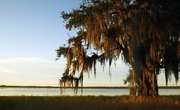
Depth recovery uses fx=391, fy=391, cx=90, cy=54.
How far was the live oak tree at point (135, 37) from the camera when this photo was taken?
1833 cm

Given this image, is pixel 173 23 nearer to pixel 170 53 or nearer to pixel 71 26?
pixel 170 53

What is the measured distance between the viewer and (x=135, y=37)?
18.7 metres

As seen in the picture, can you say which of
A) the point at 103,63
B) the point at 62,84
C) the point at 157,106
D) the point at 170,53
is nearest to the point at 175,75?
the point at 170,53

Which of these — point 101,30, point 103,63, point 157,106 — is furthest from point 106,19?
point 157,106

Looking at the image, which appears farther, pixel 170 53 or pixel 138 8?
pixel 170 53

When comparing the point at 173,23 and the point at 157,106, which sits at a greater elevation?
the point at 173,23

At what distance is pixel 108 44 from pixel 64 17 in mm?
5588

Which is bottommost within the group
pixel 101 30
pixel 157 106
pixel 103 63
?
A: pixel 157 106

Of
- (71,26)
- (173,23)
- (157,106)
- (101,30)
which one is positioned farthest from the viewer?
(71,26)

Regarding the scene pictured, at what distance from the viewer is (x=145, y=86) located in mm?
19984

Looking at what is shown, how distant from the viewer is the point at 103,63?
2117 centimetres

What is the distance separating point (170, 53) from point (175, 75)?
1.34 m

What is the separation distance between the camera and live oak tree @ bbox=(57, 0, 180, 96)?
18328mm

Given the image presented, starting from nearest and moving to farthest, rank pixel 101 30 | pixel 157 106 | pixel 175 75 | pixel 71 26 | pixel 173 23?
pixel 157 106 < pixel 173 23 < pixel 101 30 < pixel 175 75 < pixel 71 26
